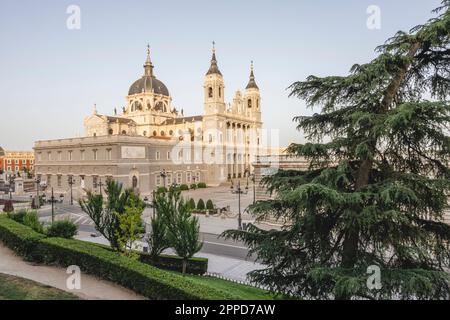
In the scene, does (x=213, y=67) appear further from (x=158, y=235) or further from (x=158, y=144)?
(x=158, y=235)

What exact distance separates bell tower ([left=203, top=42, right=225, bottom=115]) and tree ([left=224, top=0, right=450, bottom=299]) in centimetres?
5441

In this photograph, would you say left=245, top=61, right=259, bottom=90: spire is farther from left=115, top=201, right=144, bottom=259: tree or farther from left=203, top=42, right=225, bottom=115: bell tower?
left=115, top=201, right=144, bottom=259: tree

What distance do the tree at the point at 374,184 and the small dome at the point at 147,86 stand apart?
68.3 m

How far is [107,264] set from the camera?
38.2ft

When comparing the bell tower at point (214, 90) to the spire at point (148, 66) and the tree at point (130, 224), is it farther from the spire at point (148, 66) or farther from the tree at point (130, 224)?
the tree at point (130, 224)

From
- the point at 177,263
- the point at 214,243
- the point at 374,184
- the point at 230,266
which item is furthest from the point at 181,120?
the point at 374,184

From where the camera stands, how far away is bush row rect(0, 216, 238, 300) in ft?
29.9

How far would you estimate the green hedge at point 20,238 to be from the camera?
14.3 m

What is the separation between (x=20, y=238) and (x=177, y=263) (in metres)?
7.31

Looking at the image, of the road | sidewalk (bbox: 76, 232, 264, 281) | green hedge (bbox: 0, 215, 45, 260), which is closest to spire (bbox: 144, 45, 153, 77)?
the road

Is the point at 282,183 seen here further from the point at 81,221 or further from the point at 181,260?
the point at 81,221

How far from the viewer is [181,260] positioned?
16547 mm
